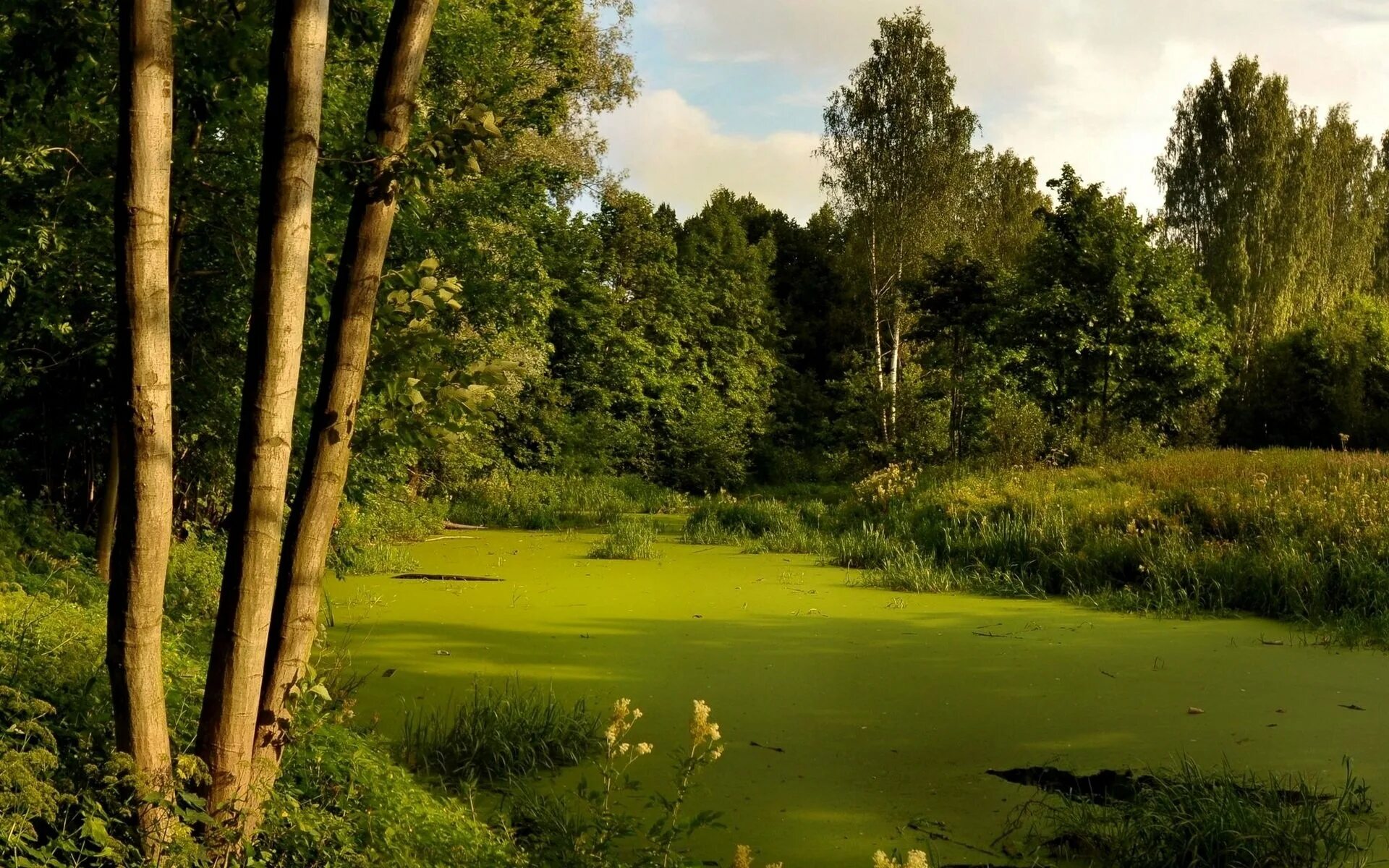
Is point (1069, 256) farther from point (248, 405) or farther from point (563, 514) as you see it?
point (248, 405)

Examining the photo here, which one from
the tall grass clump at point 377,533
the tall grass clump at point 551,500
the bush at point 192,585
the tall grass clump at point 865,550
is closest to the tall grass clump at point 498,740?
the bush at point 192,585

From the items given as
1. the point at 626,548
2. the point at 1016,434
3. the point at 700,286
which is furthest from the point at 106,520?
the point at 700,286

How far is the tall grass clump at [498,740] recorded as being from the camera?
10.9 ft

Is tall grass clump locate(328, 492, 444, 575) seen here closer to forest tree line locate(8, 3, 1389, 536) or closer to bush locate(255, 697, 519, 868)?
forest tree line locate(8, 3, 1389, 536)

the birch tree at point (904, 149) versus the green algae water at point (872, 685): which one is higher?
the birch tree at point (904, 149)

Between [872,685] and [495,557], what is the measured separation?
4703 millimetres

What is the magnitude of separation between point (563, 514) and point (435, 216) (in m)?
4.11

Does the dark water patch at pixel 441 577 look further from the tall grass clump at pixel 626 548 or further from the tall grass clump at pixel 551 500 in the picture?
the tall grass clump at pixel 551 500

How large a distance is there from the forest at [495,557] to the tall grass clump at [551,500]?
105 mm

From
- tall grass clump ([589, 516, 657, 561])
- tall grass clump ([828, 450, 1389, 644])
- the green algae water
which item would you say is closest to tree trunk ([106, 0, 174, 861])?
the green algae water

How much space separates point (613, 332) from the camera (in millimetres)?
17766

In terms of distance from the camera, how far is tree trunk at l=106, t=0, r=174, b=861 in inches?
72.8

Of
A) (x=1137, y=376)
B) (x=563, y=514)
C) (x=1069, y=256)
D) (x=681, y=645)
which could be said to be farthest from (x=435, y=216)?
(x=1137, y=376)

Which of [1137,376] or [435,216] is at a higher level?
[435,216]
